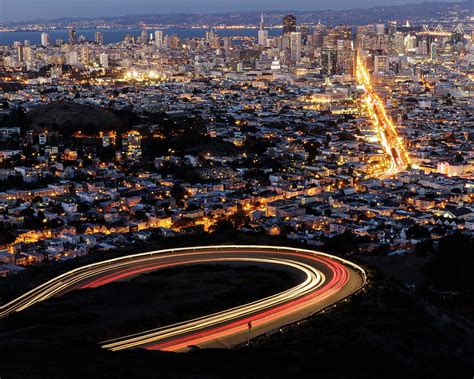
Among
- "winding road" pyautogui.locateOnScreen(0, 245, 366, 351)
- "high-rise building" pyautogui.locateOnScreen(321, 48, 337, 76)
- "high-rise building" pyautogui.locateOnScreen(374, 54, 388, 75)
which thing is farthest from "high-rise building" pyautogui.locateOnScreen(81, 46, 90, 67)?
"winding road" pyautogui.locateOnScreen(0, 245, 366, 351)

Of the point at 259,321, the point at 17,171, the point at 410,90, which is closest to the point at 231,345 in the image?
the point at 259,321

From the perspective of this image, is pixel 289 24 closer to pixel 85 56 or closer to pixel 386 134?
pixel 85 56

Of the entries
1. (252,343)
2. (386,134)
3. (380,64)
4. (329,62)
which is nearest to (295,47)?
(329,62)

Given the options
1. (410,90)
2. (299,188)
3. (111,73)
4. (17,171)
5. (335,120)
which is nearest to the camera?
(299,188)

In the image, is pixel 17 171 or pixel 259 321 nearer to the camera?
pixel 259 321

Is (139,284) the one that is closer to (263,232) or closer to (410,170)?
(263,232)

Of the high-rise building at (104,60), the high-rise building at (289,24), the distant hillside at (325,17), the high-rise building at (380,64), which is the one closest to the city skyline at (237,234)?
the high-rise building at (380,64)
